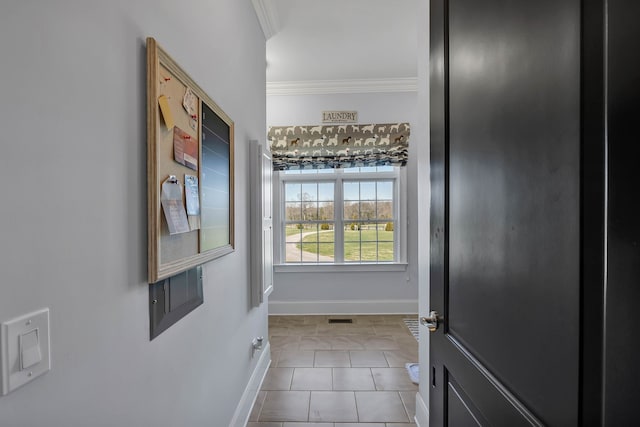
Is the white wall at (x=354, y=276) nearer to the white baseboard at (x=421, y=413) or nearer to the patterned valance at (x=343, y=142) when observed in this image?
the patterned valance at (x=343, y=142)

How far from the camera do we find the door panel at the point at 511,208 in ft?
1.97

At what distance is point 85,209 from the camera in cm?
73

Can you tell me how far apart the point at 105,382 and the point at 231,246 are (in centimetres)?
107

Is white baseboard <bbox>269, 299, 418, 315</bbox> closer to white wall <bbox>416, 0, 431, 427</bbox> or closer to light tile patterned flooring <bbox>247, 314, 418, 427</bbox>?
light tile patterned flooring <bbox>247, 314, 418, 427</bbox>

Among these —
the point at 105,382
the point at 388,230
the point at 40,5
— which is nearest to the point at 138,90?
the point at 40,5

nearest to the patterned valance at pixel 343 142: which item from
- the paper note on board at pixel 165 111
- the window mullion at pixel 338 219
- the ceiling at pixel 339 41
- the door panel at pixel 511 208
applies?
the window mullion at pixel 338 219

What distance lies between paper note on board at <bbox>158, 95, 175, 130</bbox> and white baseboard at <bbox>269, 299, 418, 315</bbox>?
3715mm

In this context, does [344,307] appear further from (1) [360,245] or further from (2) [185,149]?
(2) [185,149]

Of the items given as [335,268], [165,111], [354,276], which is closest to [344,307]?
[354,276]

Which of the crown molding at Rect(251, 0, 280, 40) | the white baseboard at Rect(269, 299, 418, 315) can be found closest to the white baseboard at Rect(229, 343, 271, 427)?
the white baseboard at Rect(269, 299, 418, 315)

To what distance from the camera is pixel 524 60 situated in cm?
71

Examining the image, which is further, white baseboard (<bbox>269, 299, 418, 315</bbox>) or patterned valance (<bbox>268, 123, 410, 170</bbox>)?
white baseboard (<bbox>269, 299, 418, 315</bbox>)

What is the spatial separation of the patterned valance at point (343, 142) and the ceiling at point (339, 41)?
0.59 meters

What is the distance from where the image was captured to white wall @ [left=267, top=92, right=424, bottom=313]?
4.40 metres
